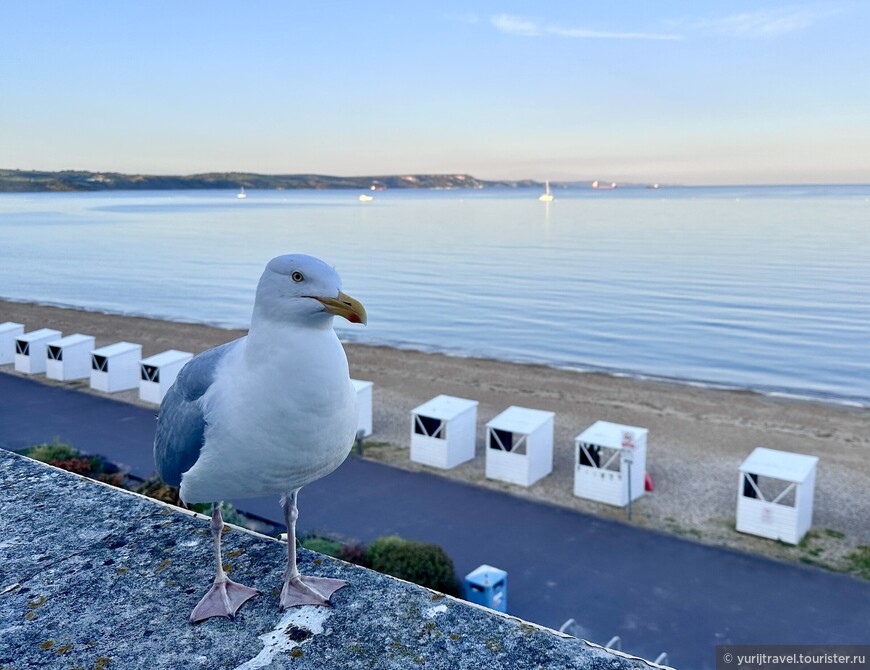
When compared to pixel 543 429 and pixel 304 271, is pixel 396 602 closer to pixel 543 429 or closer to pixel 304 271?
pixel 304 271

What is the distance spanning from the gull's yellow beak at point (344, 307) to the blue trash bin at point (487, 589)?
810 cm

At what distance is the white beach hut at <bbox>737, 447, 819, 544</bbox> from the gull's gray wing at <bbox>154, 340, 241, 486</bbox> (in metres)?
12.6

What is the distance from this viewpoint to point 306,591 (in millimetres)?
3006

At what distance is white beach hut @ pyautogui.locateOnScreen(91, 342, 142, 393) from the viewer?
22.2m

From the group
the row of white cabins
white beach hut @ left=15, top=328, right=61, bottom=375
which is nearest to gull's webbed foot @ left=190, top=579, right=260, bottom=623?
the row of white cabins

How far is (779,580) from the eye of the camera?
1180 centimetres

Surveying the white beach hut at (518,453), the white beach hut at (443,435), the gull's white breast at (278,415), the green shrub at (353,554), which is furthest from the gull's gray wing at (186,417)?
the white beach hut at (443,435)

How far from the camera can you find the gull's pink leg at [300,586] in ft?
9.80

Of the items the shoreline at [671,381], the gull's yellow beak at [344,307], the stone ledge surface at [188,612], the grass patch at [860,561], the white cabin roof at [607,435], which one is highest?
the gull's yellow beak at [344,307]

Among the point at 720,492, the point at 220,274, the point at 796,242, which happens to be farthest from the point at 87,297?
the point at 796,242

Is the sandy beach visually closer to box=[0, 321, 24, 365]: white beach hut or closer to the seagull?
box=[0, 321, 24, 365]: white beach hut

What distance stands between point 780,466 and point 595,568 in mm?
4551

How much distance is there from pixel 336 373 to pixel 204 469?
70 centimetres

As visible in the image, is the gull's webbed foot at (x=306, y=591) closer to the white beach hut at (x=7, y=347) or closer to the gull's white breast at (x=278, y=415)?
the gull's white breast at (x=278, y=415)
